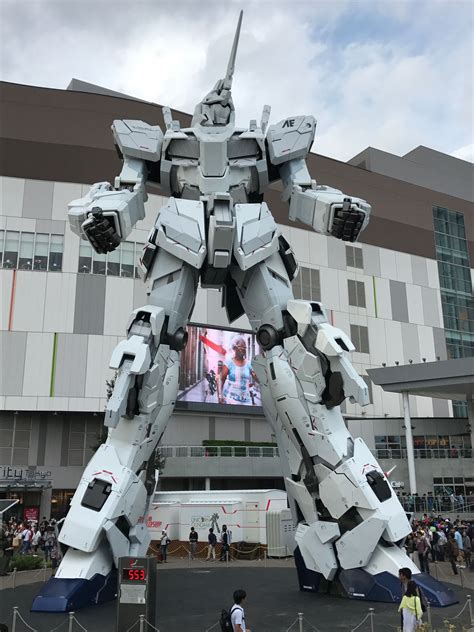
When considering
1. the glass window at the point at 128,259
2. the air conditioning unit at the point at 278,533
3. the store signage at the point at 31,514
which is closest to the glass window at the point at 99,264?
the glass window at the point at 128,259

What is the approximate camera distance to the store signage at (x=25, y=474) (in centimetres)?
2700

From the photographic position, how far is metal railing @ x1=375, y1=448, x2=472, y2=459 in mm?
32688

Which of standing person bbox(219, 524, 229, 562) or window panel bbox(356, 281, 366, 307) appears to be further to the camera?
window panel bbox(356, 281, 366, 307)

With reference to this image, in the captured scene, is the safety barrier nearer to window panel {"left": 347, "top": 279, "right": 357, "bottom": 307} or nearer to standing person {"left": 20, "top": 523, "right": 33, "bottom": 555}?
standing person {"left": 20, "top": 523, "right": 33, "bottom": 555}

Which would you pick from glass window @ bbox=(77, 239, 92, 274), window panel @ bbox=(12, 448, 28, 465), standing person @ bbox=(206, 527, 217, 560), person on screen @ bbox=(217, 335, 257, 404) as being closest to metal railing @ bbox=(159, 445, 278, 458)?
person on screen @ bbox=(217, 335, 257, 404)

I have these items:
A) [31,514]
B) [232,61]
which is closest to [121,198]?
[232,61]

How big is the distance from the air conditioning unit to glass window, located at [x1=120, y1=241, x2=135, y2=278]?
56.6 ft

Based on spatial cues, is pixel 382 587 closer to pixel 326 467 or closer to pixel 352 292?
pixel 326 467

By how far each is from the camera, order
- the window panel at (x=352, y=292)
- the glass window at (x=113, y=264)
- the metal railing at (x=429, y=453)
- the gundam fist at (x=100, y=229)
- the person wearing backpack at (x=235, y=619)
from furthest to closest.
Answer: the window panel at (x=352, y=292), the metal railing at (x=429, y=453), the glass window at (x=113, y=264), the gundam fist at (x=100, y=229), the person wearing backpack at (x=235, y=619)

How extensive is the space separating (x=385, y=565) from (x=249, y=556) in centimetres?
1030

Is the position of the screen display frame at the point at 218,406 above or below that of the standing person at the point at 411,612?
above

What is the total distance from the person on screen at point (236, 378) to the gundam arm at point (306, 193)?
22515 mm

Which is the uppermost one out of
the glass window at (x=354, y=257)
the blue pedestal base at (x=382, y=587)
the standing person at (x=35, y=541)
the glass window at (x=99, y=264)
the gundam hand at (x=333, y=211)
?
the glass window at (x=354, y=257)

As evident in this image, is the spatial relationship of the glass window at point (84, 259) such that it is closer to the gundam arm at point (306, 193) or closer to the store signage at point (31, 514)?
the store signage at point (31, 514)
